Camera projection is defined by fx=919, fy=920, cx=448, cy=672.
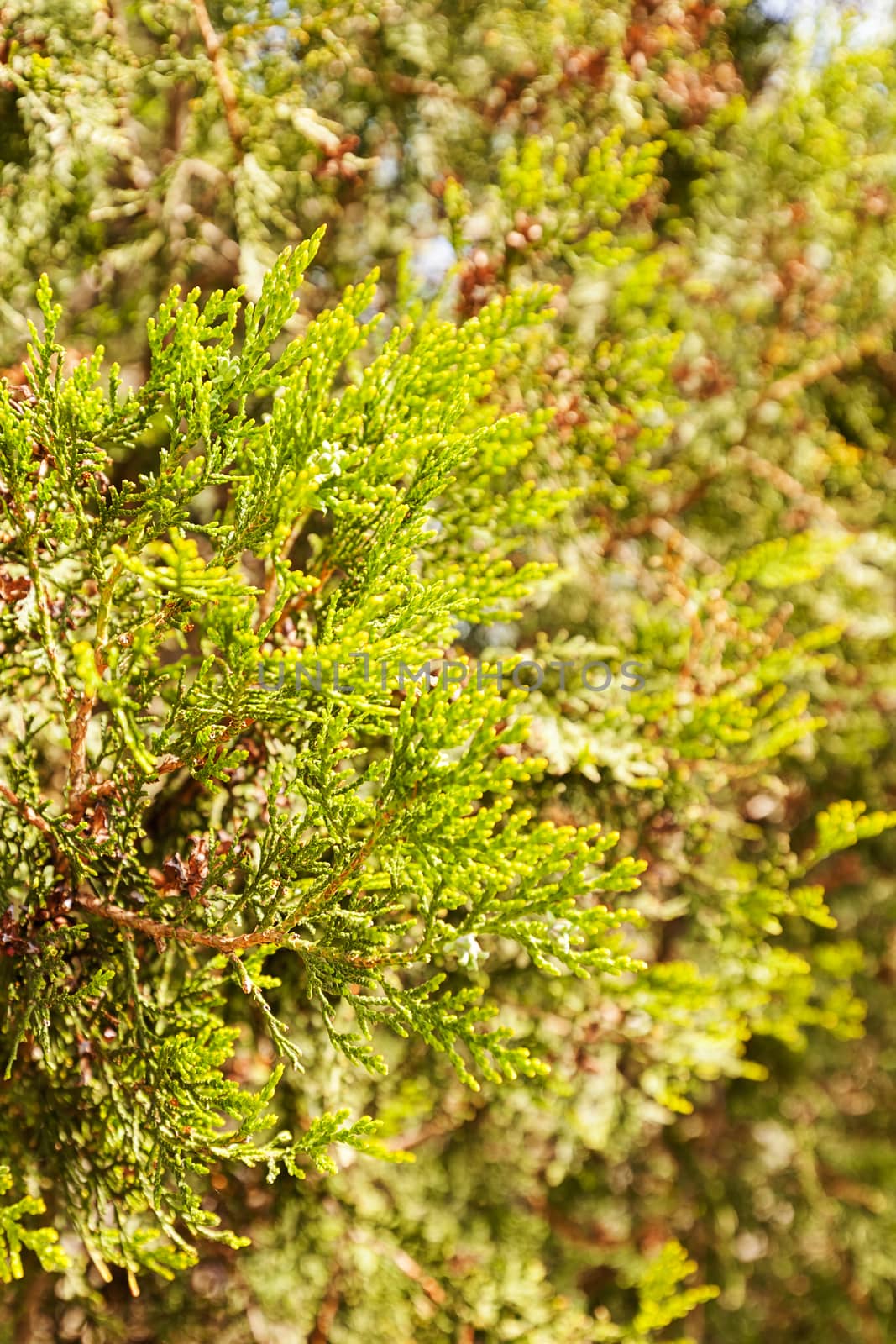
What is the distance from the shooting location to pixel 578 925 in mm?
886

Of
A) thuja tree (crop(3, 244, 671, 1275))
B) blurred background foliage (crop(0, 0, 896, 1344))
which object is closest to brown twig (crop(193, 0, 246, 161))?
blurred background foliage (crop(0, 0, 896, 1344))

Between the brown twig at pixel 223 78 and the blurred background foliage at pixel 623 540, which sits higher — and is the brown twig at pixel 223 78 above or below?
above

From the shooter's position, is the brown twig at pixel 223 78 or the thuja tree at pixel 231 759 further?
the brown twig at pixel 223 78

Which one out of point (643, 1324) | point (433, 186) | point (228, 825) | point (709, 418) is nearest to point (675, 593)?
point (709, 418)

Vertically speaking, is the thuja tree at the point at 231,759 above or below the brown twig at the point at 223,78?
below

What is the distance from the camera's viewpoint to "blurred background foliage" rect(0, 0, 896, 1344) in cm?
139

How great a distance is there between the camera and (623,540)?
1.83 m

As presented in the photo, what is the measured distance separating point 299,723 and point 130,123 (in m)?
1.12

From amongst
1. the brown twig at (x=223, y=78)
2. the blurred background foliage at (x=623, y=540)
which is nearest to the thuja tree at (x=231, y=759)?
the blurred background foliage at (x=623, y=540)

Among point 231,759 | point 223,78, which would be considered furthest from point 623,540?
point 231,759

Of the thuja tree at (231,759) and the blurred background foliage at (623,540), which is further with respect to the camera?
the blurred background foliage at (623,540)

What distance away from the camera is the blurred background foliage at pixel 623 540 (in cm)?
139

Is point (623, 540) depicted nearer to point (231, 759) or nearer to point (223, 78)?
point (223, 78)

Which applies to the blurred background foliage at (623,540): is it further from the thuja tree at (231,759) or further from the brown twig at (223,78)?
the thuja tree at (231,759)
